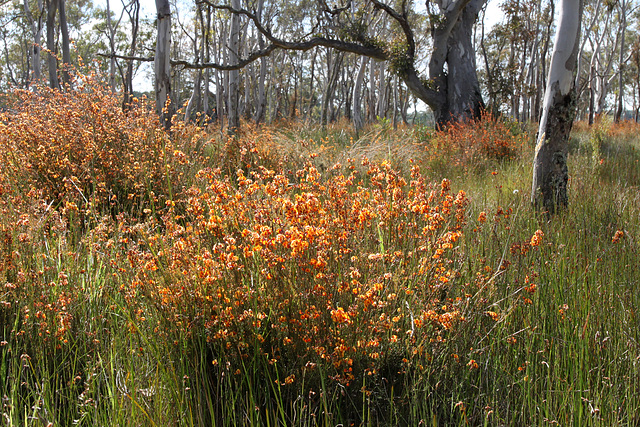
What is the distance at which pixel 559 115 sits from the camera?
4.19m

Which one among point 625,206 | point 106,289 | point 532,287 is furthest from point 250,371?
point 625,206

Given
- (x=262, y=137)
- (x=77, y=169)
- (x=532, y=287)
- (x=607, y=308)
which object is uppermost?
(x=262, y=137)

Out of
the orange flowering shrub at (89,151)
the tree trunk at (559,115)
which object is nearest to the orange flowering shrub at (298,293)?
the orange flowering shrub at (89,151)

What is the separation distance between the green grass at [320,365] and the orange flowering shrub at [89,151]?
54.8 inches

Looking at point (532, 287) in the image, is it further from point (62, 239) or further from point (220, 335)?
point (62, 239)

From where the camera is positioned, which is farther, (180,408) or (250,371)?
(250,371)

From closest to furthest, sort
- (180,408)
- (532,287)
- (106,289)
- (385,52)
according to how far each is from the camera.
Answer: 1. (180,408)
2. (532,287)
3. (106,289)
4. (385,52)

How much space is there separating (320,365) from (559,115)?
3740 mm

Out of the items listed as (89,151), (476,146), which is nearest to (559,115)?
(476,146)

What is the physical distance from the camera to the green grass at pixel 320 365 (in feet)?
5.61

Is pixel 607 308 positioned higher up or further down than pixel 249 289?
further down

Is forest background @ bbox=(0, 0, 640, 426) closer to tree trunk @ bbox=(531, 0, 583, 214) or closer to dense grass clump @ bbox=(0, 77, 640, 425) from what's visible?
dense grass clump @ bbox=(0, 77, 640, 425)

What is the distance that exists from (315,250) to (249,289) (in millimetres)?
344

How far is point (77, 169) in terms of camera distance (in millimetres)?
4023
